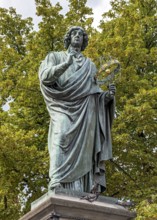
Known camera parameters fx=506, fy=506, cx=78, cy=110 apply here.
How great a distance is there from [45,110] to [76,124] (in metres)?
8.27

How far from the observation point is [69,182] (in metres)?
6.52

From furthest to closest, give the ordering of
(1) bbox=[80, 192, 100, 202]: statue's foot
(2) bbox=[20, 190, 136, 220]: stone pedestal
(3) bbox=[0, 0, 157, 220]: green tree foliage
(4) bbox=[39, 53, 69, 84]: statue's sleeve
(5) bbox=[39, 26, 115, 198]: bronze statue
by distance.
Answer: (3) bbox=[0, 0, 157, 220]: green tree foliage → (4) bbox=[39, 53, 69, 84]: statue's sleeve → (5) bbox=[39, 26, 115, 198]: bronze statue → (1) bbox=[80, 192, 100, 202]: statue's foot → (2) bbox=[20, 190, 136, 220]: stone pedestal

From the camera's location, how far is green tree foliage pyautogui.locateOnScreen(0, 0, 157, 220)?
1318cm

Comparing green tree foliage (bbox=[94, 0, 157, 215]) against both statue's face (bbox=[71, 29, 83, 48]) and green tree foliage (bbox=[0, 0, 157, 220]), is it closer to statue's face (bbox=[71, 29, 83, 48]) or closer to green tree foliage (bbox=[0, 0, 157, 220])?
green tree foliage (bbox=[0, 0, 157, 220])

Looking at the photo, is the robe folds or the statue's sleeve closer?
the robe folds

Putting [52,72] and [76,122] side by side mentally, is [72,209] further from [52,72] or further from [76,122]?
[52,72]

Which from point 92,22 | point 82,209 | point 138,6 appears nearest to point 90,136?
point 82,209

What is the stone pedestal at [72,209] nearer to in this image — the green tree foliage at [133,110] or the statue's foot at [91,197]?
the statue's foot at [91,197]

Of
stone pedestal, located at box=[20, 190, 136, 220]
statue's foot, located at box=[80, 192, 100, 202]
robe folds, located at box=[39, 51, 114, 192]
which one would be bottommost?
stone pedestal, located at box=[20, 190, 136, 220]

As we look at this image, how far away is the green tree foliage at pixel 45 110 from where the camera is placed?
13.2 m

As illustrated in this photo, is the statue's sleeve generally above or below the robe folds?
above

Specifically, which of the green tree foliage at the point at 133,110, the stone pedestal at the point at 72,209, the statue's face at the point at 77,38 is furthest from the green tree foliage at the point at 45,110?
the stone pedestal at the point at 72,209

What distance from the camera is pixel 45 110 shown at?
1509cm

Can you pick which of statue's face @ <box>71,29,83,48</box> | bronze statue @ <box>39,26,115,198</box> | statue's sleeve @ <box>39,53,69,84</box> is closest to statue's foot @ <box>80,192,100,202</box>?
bronze statue @ <box>39,26,115,198</box>
